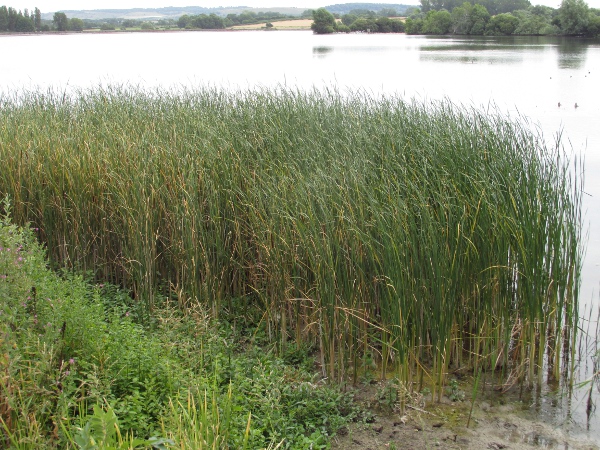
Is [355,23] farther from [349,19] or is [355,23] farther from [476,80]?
[476,80]

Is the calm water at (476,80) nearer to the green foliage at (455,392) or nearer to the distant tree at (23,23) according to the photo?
the green foliage at (455,392)

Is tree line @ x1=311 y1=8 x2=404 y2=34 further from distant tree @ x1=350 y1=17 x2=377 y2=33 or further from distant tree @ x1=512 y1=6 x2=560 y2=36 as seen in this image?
distant tree @ x1=512 y1=6 x2=560 y2=36

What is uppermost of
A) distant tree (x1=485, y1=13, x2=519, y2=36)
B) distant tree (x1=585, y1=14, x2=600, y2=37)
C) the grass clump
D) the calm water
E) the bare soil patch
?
distant tree (x1=485, y1=13, x2=519, y2=36)

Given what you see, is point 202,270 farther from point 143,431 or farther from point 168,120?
point 168,120

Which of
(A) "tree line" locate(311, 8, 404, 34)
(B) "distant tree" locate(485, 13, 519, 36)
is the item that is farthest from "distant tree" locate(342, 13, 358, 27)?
(B) "distant tree" locate(485, 13, 519, 36)

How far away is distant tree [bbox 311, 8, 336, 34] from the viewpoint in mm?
62625

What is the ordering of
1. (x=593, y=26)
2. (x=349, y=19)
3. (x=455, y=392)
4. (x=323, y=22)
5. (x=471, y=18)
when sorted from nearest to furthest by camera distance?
(x=455, y=392) < (x=593, y=26) < (x=471, y=18) < (x=323, y=22) < (x=349, y=19)

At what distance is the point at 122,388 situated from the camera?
10.5ft

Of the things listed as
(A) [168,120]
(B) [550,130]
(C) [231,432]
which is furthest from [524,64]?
(C) [231,432]

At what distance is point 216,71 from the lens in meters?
23.0

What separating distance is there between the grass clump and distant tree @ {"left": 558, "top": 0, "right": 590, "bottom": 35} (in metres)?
45.4

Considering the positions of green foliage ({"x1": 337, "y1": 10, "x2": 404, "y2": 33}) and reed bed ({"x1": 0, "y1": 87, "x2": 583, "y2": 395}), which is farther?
green foliage ({"x1": 337, "y1": 10, "x2": 404, "y2": 33})

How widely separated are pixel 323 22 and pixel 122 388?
6433 cm

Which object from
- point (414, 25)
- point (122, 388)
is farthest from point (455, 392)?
point (414, 25)
